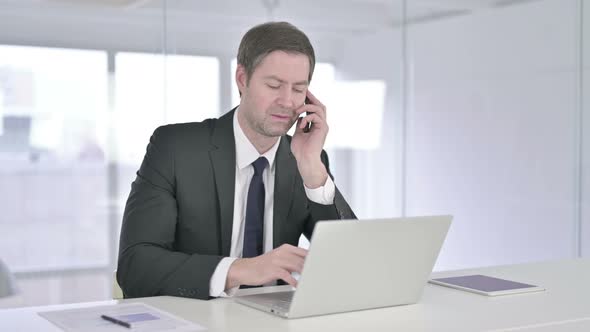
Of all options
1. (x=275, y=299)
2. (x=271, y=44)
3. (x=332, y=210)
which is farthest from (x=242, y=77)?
(x=275, y=299)

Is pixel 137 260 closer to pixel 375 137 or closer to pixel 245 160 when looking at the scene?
pixel 245 160

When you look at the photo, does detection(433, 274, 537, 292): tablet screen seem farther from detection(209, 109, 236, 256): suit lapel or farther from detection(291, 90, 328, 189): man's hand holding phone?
detection(209, 109, 236, 256): suit lapel

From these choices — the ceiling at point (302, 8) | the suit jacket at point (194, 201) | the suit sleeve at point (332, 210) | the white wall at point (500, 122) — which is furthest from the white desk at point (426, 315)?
the white wall at point (500, 122)

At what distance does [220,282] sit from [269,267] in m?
0.15

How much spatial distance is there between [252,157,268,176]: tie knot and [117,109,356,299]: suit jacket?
0.16 feet

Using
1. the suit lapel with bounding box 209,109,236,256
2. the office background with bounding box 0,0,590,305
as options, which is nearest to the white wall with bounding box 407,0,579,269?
A: the office background with bounding box 0,0,590,305

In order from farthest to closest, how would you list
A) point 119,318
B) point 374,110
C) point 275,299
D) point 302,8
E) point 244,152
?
1. point 374,110
2. point 302,8
3. point 244,152
4. point 275,299
5. point 119,318

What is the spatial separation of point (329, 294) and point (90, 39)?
9.72 feet

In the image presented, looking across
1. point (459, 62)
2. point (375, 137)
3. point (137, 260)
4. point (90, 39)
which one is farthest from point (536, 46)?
point (137, 260)

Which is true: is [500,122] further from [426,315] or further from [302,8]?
[426,315]

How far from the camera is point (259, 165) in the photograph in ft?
9.12

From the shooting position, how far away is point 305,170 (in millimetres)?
2725

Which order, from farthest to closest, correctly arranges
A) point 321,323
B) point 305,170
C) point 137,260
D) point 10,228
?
point 10,228 → point 305,170 → point 137,260 → point 321,323

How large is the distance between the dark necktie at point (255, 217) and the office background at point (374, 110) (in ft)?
6.48
